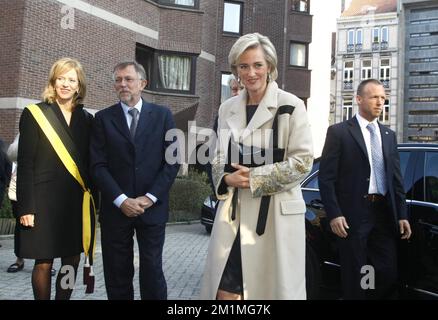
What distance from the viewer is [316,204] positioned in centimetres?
502

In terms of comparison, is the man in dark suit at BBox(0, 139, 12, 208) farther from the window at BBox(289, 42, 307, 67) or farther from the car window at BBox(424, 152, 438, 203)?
the window at BBox(289, 42, 307, 67)

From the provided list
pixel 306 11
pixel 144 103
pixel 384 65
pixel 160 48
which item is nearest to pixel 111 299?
pixel 144 103

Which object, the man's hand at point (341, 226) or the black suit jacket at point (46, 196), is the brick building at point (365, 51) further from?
the black suit jacket at point (46, 196)

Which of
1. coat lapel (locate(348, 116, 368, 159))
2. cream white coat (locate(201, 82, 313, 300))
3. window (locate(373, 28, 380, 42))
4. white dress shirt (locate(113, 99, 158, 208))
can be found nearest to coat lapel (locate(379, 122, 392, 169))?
coat lapel (locate(348, 116, 368, 159))

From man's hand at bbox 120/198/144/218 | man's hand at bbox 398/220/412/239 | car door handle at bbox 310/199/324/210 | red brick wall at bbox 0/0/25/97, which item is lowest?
man's hand at bbox 398/220/412/239

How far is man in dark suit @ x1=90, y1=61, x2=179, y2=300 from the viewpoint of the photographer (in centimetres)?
361

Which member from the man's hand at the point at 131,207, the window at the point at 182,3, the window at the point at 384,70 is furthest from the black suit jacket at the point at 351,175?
the window at the point at 384,70

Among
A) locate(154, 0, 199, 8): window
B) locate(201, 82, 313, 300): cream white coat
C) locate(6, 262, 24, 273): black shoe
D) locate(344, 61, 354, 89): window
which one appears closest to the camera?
locate(201, 82, 313, 300): cream white coat

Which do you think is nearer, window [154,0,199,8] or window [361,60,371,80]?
window [154,0,199,8]

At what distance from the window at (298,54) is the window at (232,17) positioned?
3.71 m

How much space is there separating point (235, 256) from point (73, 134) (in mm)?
1789

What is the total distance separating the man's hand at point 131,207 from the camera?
3502 mm

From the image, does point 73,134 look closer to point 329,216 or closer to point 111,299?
point 111,299

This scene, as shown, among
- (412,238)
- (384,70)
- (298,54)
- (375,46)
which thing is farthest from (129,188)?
(375,46)
